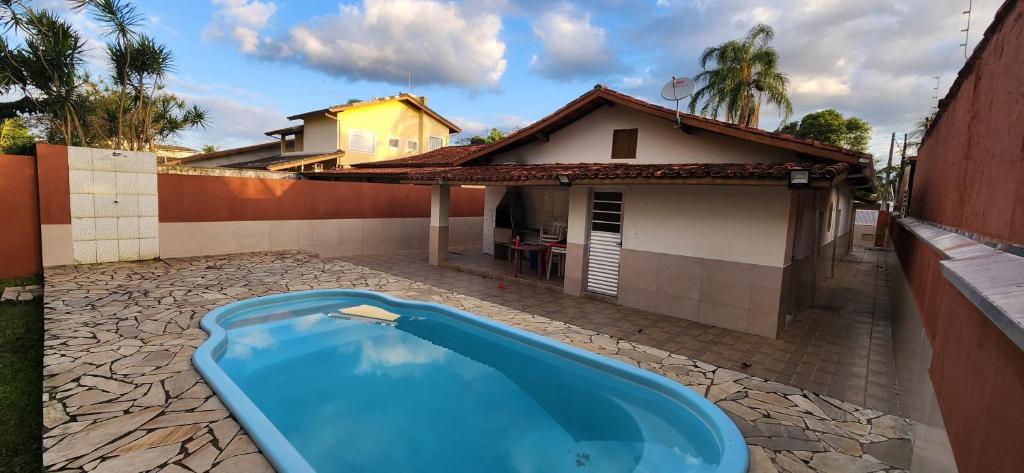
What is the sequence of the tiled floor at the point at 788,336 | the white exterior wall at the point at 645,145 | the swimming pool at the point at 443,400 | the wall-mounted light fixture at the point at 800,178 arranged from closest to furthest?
the swimming pool at the point at 443,400, the tiled floor at the point at 788,336, the wall-mounted light fixture at the point at 800,178, the white exterior wall at the point at 645,145

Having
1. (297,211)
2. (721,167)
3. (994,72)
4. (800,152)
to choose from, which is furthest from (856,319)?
(297,211)

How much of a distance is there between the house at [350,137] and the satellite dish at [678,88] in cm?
1828

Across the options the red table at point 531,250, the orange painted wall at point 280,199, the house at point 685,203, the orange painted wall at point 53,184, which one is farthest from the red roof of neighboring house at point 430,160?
the orange painted wall at point 53,184

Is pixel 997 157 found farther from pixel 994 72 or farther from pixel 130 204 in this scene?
pixel 130 204

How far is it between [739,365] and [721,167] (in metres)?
3.83

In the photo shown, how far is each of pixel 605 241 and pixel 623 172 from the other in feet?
7.14

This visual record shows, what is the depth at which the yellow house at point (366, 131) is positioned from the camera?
25.1 m

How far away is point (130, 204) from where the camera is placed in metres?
11.9

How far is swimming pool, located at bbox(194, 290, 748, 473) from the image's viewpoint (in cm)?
508

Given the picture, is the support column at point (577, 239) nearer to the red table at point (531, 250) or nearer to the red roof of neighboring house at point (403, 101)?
the red table at point (531, 250)

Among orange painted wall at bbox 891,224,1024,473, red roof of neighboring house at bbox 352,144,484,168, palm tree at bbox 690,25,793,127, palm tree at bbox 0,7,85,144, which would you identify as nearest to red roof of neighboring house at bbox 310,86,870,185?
orange painted wall at bbox 891,224,1024,473

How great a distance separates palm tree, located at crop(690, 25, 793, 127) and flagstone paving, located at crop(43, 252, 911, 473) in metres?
26.7

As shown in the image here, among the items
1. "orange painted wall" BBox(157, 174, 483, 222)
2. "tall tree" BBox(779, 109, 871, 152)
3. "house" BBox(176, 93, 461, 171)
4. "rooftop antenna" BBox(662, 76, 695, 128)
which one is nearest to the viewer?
"rooftop antenna" BBox(662, 76, 695, 128)

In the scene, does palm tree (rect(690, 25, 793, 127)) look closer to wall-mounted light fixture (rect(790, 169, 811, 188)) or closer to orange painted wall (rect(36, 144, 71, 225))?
wall-mounted light fixture (rect(790, 169, 811, 188))
